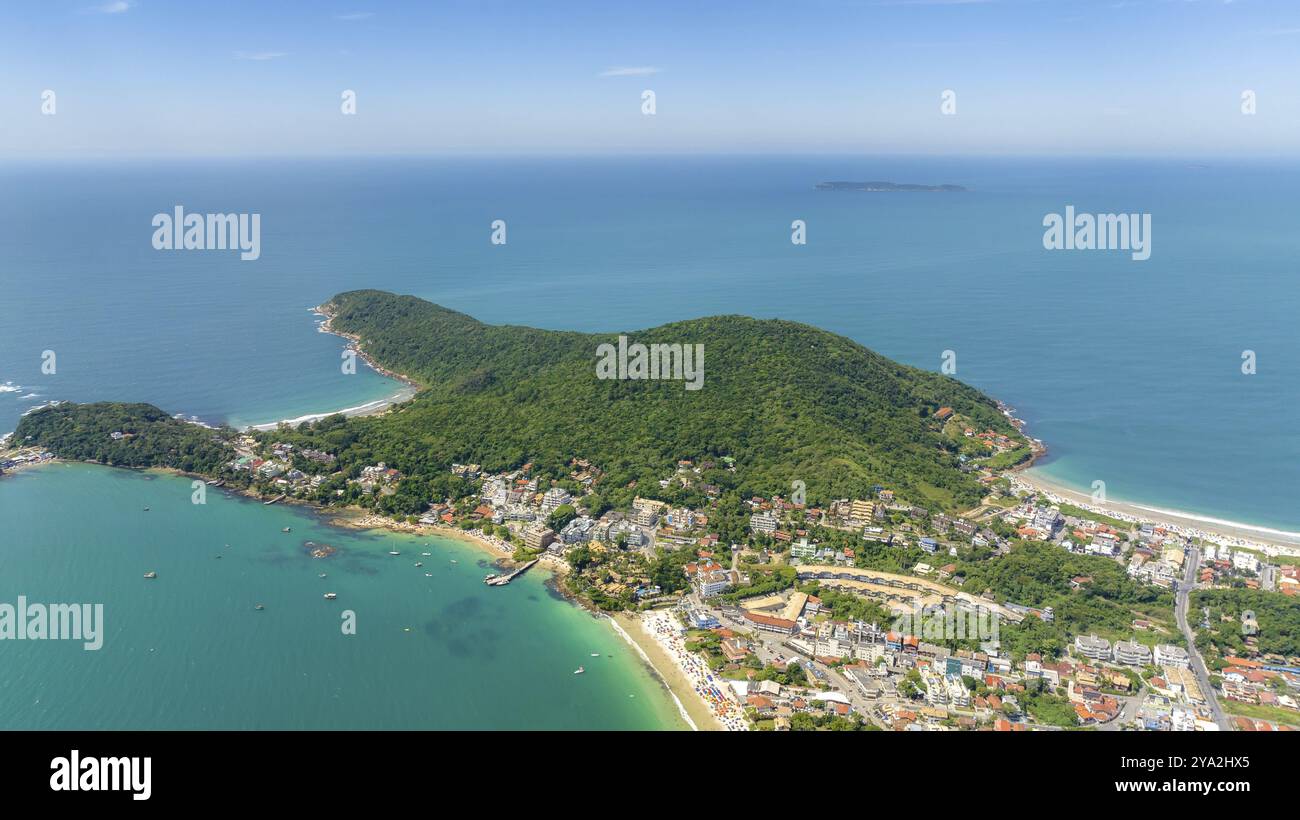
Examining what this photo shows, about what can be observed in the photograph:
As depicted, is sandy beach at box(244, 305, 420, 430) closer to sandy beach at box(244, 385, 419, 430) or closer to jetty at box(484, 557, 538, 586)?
sandy beach at box(244, 385, 419, 430)

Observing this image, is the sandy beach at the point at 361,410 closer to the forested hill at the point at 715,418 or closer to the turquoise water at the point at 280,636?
the forested hill at the point at 715,418

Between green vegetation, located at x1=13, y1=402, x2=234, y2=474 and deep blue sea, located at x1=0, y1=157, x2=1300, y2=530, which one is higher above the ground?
deep blue sea, located at x1=0, y1=157, x2=1300, y2=530

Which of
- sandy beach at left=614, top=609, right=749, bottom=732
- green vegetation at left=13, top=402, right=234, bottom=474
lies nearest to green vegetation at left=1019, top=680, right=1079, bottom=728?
sandy beach at left=614, top=609, right=749, bottom=732

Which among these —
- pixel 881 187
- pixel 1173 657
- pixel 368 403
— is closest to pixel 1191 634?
pixel 1173 657

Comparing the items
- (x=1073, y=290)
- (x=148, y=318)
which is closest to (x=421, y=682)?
(x=148, y=318)

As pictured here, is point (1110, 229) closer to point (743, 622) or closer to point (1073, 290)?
point (1073, 290)

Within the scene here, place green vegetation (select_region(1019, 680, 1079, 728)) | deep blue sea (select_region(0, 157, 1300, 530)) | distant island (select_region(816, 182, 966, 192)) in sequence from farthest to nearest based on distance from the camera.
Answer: distant island (select_region(816, 182, 966, 192))
deep blue sea (select_region(0, 157, 1300, 530))
green vegetation (select_region(1019, 680, 1079, 728))

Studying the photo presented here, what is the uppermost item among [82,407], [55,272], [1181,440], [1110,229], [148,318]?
[1110,229]
